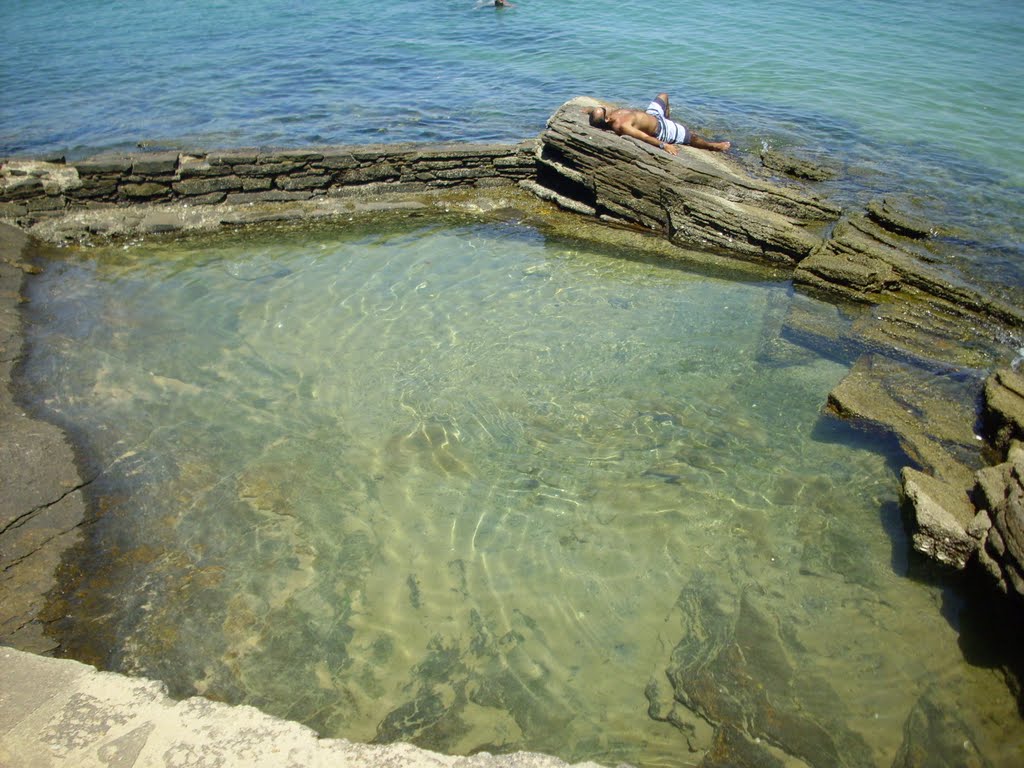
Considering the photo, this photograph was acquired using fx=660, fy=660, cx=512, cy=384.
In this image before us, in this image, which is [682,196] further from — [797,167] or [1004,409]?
[1004,409]

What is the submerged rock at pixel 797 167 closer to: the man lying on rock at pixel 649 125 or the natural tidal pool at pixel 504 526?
the man lying on rock at pixel 649 125

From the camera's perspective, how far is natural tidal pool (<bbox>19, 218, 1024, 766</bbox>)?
3176 mm

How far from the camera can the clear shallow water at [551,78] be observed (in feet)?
34.8

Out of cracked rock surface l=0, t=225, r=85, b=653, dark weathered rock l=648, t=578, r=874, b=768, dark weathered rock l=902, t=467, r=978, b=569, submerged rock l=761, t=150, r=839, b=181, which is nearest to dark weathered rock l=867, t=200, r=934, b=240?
submerged rock l=761, t=150, r=839, b=181

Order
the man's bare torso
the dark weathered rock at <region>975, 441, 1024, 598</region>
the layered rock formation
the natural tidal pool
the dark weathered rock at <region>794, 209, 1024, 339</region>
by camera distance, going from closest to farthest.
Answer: the natural tidal pool < the dark weathered rock at <region>975, 441, 1024, 598</region> < the layered rock formation < the dark weathered rock at <region>794, 209, 1024, 339</region> < the man's bare torso

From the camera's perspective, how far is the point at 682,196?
765 cm

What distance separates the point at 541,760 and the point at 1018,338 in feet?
18.7

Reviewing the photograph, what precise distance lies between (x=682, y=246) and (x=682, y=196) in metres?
0.60

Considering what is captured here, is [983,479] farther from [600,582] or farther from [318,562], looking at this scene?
[318,562]

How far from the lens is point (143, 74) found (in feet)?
48.5

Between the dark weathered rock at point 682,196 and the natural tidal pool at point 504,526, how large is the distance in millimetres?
888

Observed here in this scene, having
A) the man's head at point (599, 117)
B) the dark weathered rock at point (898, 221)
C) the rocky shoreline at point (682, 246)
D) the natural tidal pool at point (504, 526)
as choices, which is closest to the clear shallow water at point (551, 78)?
the dark weathered rock at point (898, 221)

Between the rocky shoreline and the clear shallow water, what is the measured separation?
147cm

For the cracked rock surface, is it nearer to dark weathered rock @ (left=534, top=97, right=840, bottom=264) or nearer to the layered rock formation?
the layered rock formation
